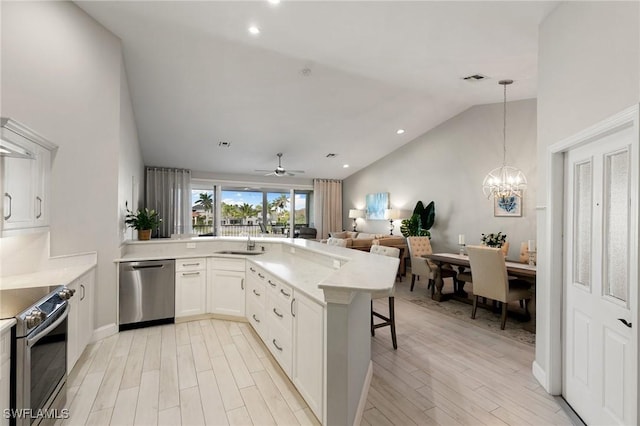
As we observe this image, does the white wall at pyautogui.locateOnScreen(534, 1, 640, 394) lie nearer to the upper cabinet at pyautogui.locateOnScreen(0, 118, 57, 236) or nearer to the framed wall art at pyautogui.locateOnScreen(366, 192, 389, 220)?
the upper cabinet at pyautogui.locateOnScreen(0, 118, 57, 236)

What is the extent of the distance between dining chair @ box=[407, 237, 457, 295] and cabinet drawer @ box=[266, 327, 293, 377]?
10.7ft

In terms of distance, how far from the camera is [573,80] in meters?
2.04

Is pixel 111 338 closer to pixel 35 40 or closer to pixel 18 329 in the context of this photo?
pixel 18 329

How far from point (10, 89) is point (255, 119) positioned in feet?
12.1

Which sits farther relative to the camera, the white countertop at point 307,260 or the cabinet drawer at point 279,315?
the cabinet drawer at point 279,315

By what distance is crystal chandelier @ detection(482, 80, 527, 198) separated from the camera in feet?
17.6

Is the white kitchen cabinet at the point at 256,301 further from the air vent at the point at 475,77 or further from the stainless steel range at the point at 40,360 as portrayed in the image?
the air vent at the point at 475,77

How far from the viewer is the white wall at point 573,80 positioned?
1575mm

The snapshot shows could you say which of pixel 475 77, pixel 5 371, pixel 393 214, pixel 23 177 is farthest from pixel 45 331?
pixel 393 214

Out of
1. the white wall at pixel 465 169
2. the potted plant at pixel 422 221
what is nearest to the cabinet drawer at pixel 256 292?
the potted plant at pixel 422 221

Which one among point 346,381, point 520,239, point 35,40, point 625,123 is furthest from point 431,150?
point 35,40

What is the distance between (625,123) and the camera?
1.57 m

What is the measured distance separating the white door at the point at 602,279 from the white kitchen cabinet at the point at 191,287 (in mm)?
3748

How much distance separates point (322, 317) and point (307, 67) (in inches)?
145
